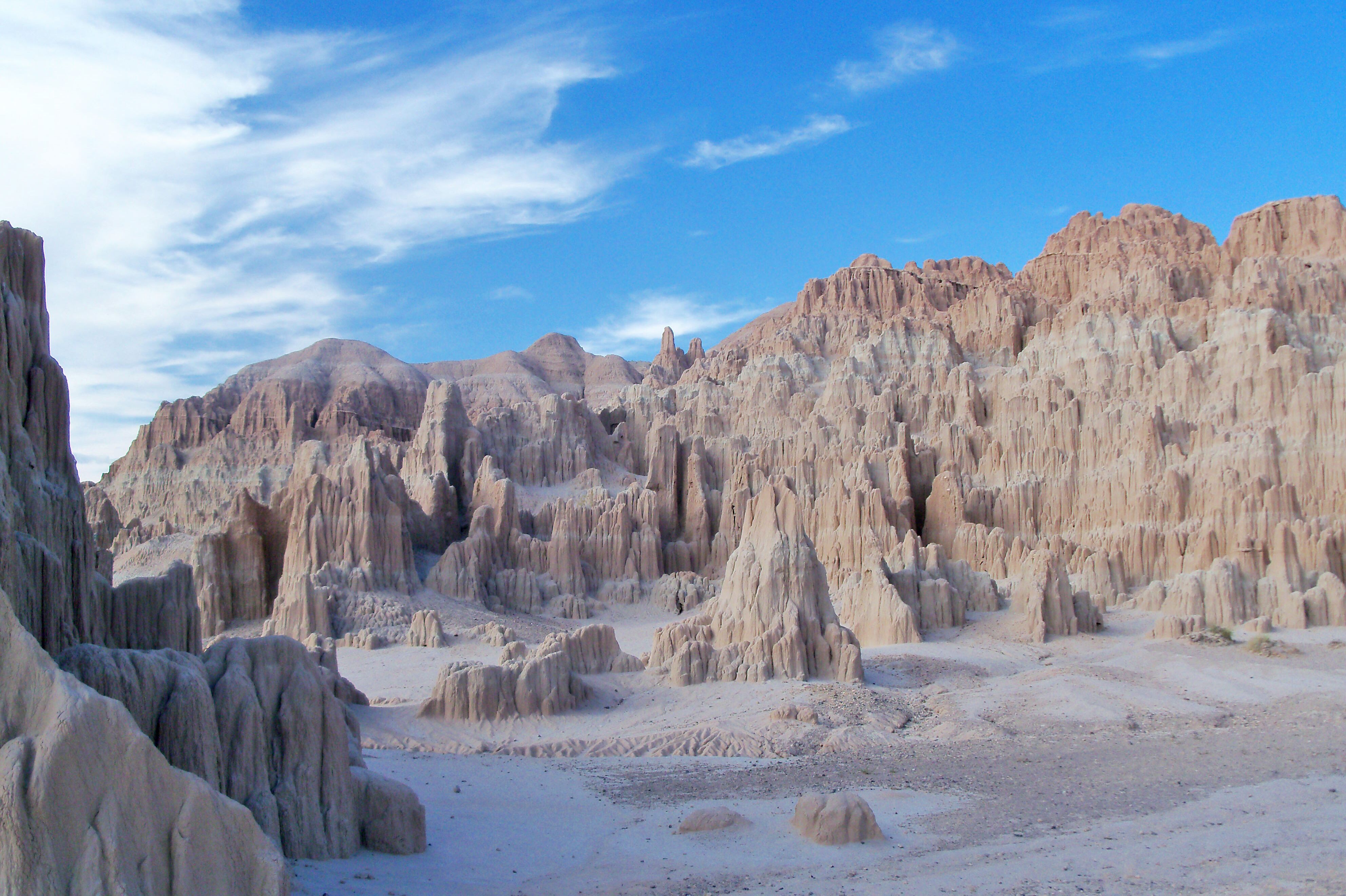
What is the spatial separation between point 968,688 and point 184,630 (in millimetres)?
21089

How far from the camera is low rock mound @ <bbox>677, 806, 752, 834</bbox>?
14062mm

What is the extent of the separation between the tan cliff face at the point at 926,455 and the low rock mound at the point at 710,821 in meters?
17.7

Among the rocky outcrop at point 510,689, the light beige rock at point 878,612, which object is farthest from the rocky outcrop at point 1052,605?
the rocky outcrop at point 510,689

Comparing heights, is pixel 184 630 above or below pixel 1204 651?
above

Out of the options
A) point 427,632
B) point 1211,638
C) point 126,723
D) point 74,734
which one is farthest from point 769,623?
point 74,734

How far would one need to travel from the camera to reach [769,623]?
1165 inches

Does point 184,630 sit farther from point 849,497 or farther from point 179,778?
point 849,497

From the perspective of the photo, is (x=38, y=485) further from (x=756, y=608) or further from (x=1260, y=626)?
(x=1260, y=626)

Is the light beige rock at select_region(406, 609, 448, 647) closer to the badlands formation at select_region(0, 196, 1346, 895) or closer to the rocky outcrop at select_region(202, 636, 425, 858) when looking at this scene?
the badlands formation at select_region(0, 196, 1346, 895)

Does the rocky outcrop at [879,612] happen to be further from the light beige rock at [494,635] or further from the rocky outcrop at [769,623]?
the light beige rock at [494,635]

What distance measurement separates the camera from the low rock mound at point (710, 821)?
1406 centimetres

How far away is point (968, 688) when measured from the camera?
28375mm

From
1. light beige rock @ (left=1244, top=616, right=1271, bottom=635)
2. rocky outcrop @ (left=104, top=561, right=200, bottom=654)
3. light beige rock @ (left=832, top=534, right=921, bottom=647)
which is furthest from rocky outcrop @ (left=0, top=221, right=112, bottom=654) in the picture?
light beige rock @ (left=1244, top=616, right=1271, bottom=635)

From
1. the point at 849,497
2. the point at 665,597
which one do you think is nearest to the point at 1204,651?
the point at 849,497
